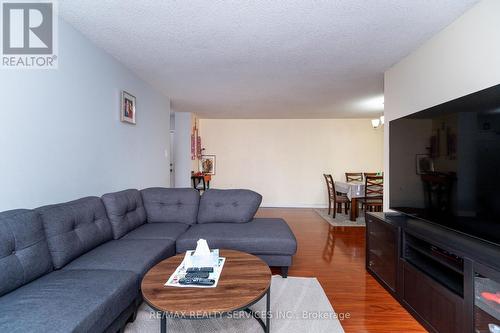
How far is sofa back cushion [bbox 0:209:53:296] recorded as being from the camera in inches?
48.3

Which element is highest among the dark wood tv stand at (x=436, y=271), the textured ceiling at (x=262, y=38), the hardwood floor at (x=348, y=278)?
the textured ceiling at (x=262, y=38)

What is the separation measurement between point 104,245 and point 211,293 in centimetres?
125

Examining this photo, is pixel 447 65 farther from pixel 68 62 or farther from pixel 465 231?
pixel 68 62

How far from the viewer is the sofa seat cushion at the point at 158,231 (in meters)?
2.22

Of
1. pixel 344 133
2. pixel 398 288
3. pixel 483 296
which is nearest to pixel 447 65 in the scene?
pixel 483 296

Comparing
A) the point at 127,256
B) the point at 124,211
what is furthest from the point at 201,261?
the point at 124,211

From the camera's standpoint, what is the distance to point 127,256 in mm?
1725

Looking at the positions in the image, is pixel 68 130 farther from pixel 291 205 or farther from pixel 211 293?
pixel 291 205

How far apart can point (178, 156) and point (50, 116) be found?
3.55 m

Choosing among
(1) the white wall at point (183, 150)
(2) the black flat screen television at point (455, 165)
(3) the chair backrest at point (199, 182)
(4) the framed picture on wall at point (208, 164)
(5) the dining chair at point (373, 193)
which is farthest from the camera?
(4) the framed picture on wall at point (208, 164)

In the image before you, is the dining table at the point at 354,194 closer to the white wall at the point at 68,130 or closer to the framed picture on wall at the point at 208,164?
the framed picture on wall at the point at 208,164

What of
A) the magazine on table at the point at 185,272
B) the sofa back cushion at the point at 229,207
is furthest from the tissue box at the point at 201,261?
the sofa back cushion at the point at 229,207

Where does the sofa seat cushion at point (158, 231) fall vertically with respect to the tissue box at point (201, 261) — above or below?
below

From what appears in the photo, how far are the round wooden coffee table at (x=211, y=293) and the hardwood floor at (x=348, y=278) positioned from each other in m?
0.79
